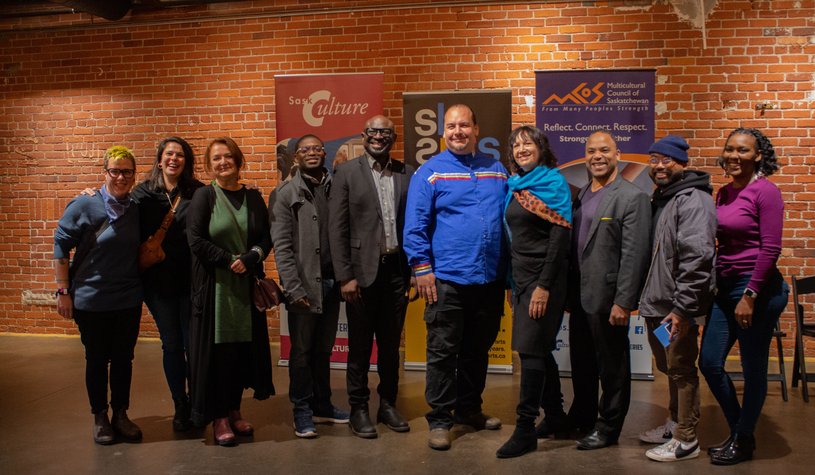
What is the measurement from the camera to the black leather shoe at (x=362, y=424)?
143 inches

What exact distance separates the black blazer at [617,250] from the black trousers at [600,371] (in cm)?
12

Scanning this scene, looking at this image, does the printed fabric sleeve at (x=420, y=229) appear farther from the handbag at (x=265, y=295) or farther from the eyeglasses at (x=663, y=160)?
the eyeglasses at (x=663, y=160)

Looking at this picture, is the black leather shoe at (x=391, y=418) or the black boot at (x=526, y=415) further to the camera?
the black leather shoe at (x=391, y=418)

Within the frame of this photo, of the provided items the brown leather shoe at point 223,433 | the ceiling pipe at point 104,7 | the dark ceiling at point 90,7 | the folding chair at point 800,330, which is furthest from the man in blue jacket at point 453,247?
A: the ceiling pipe at point 104,7

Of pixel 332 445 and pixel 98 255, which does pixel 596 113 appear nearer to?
pixel 332 445

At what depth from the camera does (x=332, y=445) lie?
3.54 m

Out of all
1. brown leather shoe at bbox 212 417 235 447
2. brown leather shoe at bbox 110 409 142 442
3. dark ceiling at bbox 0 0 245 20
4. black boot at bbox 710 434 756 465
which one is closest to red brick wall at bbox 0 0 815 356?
dark ceiling at bbox 0 0 245 20

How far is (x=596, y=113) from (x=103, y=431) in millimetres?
3907

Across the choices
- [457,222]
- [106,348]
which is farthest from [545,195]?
[106,348]

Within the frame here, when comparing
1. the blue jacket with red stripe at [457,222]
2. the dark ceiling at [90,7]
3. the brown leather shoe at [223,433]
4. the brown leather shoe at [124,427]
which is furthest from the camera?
the dark ceiling at [90,7]

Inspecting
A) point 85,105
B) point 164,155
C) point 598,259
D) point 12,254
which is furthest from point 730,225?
point 12,254

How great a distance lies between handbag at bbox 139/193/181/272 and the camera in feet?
11.7

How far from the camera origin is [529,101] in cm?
571

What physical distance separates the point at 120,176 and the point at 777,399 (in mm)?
4176
